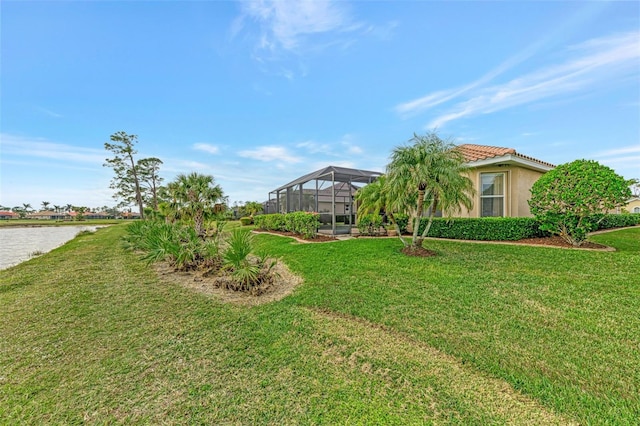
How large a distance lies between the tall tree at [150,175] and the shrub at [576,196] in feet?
137

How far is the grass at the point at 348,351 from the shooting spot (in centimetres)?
218

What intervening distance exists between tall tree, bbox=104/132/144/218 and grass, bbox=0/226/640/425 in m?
36.2

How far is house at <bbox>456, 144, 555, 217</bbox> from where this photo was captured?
32.4ft

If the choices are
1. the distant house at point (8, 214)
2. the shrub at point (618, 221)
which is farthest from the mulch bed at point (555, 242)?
the distant house at point (8, 214)

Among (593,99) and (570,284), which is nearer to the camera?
(570,284)

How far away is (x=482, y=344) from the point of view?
3.12 meters

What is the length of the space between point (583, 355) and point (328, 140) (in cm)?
1665

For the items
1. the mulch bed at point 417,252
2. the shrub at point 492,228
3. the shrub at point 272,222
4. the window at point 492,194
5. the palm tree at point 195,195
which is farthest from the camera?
the shrub at point 272,222

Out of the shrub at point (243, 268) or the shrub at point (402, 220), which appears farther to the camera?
the shrub at point (402, 220)

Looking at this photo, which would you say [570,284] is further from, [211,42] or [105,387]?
[211,42]

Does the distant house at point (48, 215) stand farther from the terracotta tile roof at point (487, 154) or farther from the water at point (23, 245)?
the terracotta tile roof at point (487, 154)

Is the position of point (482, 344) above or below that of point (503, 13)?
below

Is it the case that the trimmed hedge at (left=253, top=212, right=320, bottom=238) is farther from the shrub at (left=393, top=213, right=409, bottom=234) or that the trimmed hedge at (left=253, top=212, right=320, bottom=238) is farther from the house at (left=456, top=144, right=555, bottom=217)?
the house at (left=456, top=144, right=555, bottom=217)

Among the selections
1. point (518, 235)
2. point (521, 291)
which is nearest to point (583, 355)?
point (521, 291)
